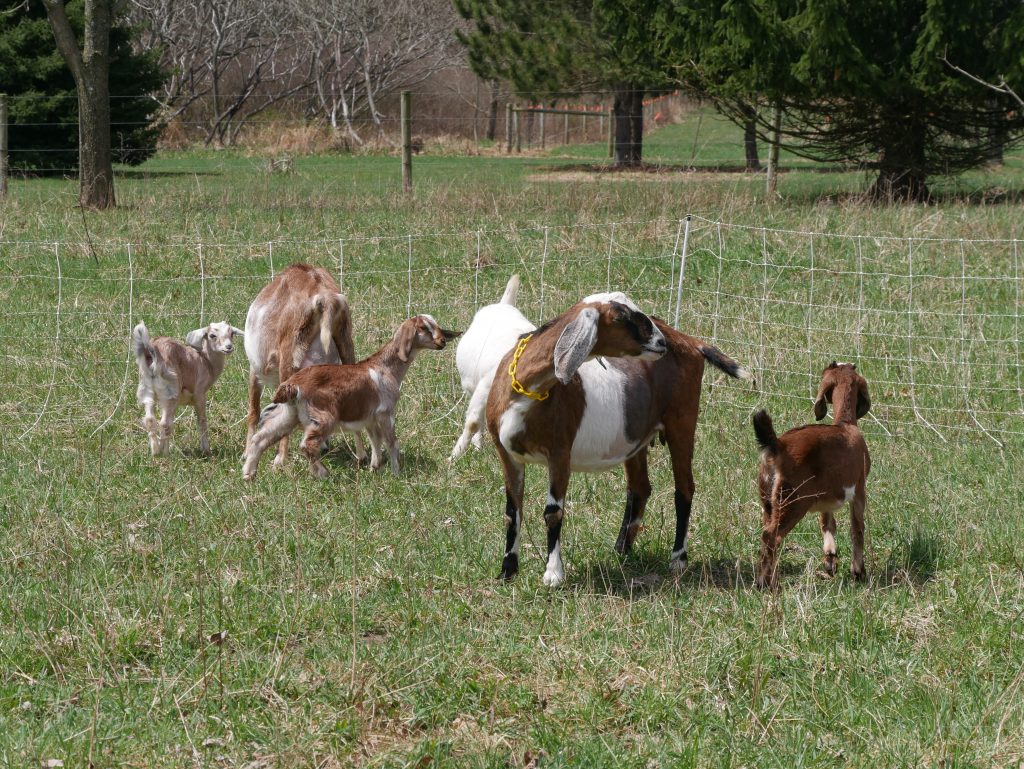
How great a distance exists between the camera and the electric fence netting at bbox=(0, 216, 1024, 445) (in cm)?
902

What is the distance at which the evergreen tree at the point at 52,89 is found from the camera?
24.3m

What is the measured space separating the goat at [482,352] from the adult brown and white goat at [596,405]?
1.83m

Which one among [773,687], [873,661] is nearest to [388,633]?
[773,687]

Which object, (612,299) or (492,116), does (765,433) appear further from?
(492,116)

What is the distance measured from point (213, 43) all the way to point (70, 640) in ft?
119

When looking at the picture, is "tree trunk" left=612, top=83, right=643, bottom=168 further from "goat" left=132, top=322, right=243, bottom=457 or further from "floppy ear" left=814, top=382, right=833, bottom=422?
"floppy ear" left=814, top=382, right=833, bottom=422

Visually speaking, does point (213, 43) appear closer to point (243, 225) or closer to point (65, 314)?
point (243, 225)

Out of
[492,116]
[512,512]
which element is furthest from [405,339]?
[492,116]

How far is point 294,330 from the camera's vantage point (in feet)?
26.8

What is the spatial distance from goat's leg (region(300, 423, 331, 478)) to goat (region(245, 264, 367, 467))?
1.85ft

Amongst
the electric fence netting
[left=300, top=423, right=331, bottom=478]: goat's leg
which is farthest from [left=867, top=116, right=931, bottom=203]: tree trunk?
[left=300, top=423, right=331, bottom=478]: goat's leg

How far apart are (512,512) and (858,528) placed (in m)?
1.62

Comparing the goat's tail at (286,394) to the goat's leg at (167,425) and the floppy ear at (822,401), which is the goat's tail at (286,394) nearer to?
the goat's leg at (167,425)

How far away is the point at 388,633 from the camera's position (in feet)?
16.5
